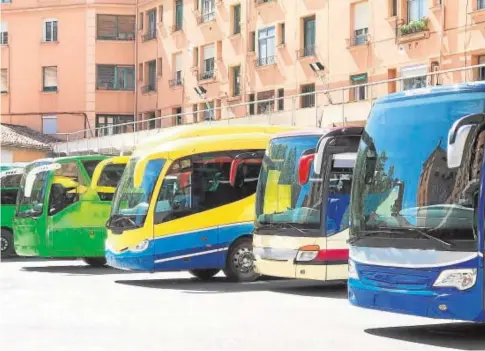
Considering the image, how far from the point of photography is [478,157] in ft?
37.0

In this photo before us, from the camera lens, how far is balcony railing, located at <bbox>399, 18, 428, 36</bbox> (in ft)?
122

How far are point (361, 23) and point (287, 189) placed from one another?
2469cm

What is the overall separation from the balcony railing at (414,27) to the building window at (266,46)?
976 centimetres

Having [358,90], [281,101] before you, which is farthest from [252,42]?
[358,90]

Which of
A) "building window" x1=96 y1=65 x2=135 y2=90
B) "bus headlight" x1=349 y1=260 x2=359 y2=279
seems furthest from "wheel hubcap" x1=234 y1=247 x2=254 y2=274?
"building window" x1=96 y1=65 x2=135 y2=90

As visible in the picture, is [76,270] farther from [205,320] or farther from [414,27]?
[414,27]

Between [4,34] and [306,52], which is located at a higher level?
[4,34]

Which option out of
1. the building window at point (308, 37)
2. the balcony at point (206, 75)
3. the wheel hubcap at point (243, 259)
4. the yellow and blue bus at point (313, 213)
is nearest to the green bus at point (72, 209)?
the wheel hubcap at point (243, 259)

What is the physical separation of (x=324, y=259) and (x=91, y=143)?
1477 inches

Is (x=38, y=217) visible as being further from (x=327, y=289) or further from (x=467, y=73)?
(x=467, y=73)

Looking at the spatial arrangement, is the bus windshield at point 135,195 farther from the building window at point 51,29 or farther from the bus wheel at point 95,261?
the building window at point 51,29

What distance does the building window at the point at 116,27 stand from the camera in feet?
208

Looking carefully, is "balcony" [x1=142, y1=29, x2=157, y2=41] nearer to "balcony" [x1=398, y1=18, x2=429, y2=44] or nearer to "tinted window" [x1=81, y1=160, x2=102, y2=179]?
"balcony" [x1=398, y1=18, x2=429, y2=44]

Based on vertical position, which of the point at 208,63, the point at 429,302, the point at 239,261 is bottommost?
the point at 239,261
